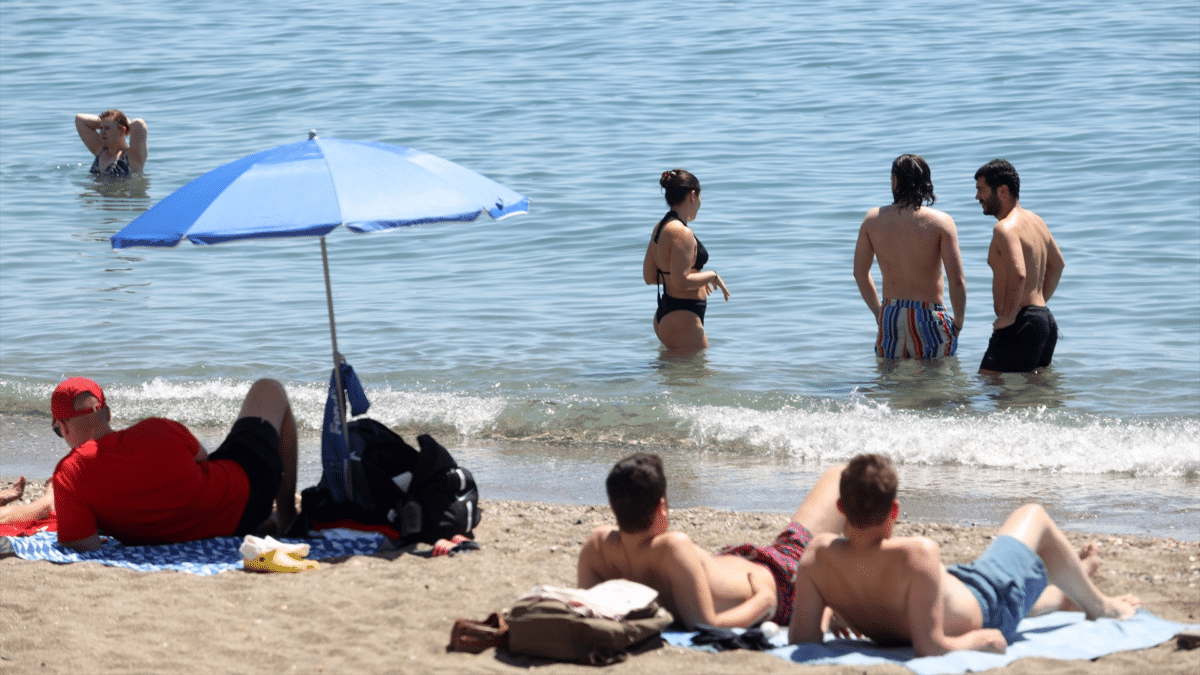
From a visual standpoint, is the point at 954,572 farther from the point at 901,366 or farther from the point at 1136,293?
the point at 1136,293

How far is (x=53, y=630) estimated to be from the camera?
4258 millimetres

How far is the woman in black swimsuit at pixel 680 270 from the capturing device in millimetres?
7688

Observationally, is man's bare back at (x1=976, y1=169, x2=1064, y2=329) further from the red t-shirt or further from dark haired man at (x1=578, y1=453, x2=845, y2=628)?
the red t-shirt

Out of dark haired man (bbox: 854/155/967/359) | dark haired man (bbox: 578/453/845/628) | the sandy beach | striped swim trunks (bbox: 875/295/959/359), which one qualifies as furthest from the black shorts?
striped swim trunks (bbox: 875/295/959/359)

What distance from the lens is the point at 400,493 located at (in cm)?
529

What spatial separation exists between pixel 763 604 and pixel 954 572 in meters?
0.64

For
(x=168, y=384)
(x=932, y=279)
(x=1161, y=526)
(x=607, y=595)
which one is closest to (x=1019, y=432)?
(x=932, y=279)

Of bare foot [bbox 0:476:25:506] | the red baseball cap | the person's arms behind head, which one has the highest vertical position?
the person's arms behind head

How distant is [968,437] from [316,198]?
4.06m

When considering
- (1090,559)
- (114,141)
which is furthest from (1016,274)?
(114,141)

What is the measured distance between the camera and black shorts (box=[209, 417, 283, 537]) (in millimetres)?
5332

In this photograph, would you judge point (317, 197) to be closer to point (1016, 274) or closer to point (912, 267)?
point (912, 267)

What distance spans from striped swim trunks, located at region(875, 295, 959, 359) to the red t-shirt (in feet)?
13.4

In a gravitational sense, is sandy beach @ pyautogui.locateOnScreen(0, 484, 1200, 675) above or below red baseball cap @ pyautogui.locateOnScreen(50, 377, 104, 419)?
below
